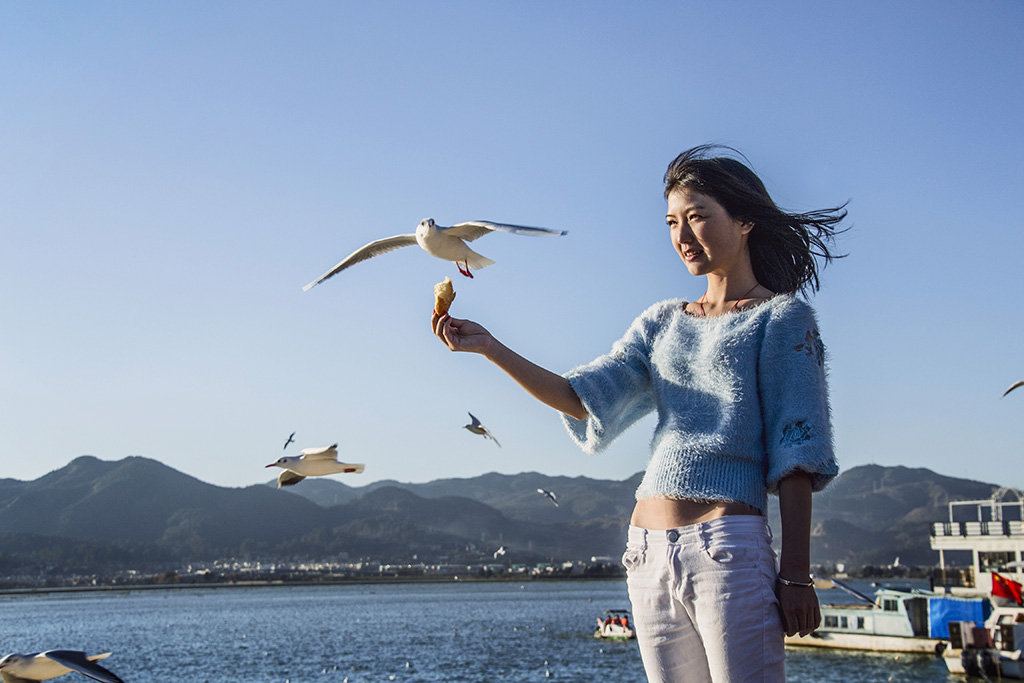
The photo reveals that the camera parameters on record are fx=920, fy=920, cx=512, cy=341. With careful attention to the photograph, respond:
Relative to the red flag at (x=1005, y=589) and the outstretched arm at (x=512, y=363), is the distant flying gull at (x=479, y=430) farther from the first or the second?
the red flag at (x=1005, y=589)

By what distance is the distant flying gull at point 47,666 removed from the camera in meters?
5.81

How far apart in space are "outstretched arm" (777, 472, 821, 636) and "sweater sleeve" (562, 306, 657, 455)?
0.60 meters

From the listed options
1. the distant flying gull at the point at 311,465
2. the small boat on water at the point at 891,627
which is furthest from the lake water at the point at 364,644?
the distant flying gull at the point at 311,465

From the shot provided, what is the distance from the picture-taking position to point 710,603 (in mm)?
2264

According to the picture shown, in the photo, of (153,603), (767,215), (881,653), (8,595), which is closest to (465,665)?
(881,653)

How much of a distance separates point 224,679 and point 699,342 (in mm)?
39656

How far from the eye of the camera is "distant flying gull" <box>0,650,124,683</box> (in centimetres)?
581

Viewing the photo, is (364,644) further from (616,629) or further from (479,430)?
(479,430)

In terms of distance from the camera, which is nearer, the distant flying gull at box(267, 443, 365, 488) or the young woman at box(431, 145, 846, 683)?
the young woman at box(431, 145, 846, 683)

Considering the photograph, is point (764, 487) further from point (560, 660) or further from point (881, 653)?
point (560, 660)

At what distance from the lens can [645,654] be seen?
246 centimetres

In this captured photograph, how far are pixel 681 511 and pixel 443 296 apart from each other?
930 mm

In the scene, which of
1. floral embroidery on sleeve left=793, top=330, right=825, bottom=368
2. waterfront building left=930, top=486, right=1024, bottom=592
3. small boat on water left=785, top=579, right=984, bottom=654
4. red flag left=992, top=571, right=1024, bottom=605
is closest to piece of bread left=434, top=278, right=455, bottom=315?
floral embroidery on sleeve left=793, top=330, right=825, bottom=368

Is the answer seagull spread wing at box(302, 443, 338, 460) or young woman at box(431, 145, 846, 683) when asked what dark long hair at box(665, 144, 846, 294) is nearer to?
young woman at box(431, 145, 846, 683)
